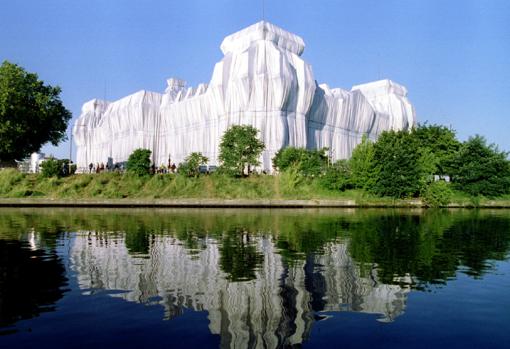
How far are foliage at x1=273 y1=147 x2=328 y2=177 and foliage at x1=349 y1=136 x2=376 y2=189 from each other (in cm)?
302

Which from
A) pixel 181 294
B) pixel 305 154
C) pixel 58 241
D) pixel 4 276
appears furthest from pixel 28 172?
pixel 181 294

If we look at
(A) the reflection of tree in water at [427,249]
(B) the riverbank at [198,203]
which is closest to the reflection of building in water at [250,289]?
(A) the reflection of tree in water at [427,249]

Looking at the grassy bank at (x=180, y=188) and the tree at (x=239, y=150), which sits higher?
the tree at (x=239, y=150)

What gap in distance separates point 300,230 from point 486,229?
7.89 metres

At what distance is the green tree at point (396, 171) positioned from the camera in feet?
125

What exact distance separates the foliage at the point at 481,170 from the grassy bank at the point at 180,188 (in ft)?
3.67

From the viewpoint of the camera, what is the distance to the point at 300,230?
18562 millimetres

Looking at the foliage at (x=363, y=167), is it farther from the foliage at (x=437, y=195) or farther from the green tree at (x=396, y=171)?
the foliage at (x=437, y=195)

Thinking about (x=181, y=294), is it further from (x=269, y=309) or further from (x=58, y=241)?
(x=58, y=241)

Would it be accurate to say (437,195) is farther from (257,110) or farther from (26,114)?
(26,114)

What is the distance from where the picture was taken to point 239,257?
38.8ft

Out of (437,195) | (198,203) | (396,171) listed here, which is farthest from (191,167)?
(437,195)

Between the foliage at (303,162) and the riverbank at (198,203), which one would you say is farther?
the foliage at (303,162)

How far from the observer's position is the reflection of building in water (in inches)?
252
